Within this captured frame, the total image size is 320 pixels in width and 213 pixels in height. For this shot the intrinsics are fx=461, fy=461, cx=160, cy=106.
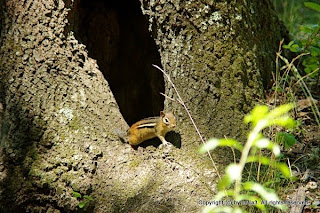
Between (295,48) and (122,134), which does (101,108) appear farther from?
(295,48)

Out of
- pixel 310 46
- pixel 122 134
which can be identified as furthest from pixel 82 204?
pixel 310 46

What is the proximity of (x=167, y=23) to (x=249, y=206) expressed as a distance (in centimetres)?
150

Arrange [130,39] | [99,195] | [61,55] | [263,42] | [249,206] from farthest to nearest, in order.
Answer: [130,39] → [263,42] → [61,55] → [99,195] → [249,206]

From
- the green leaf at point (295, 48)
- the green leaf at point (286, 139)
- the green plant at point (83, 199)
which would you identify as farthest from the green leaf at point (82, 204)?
the green leaf at point (295, 48)

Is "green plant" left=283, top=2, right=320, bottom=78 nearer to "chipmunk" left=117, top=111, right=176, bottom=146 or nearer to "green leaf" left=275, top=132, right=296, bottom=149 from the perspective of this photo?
"green leaf" left=275, top=132, right=296, bottom=149

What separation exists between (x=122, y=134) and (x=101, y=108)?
0.26 meters

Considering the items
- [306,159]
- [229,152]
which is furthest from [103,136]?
[306,159]

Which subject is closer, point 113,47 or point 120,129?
point 120,129

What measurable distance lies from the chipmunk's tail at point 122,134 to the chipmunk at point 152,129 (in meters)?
0.01

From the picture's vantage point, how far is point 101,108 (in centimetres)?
357

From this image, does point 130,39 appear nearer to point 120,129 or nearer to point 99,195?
point 120,129

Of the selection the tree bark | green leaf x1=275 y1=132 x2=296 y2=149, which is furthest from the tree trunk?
green leaf x1=275 y1=132 x2=296 y2=149

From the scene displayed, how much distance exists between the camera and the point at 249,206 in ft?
9.60

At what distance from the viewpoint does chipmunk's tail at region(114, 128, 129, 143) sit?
3498mm
